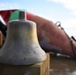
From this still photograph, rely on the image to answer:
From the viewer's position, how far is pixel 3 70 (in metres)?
2.16

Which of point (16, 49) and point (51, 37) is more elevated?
point (16, 49)

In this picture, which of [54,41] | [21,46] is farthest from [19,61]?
[54,41]

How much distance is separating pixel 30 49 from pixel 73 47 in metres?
4.90

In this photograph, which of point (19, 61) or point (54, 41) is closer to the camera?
point (19, 61)

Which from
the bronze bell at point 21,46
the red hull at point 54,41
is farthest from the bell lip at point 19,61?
the red hull at point 54,41

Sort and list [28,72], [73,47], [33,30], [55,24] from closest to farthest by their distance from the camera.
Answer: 1. [28,72]
2. [33,30]
3. [73,47]
4. [55,24]

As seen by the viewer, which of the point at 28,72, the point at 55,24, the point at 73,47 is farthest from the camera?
the point at 55,24

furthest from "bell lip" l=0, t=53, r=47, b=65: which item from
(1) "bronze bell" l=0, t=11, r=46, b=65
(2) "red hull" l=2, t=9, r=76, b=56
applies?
(2) "red hull" l=2, t=9, r=76, b=56

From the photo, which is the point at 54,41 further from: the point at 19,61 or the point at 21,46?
the point at 19,61

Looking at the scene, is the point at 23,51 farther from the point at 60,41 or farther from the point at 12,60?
the point at 60,41

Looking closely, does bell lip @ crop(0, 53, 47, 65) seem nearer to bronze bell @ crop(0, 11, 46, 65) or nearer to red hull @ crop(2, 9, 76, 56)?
bronze bell @ crop(0, 11, 46, 65)

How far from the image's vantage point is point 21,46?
85.3 inches

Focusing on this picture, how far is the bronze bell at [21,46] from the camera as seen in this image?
2.09 metres

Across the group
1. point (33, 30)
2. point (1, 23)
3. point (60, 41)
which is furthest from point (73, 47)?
point (33, 30)
